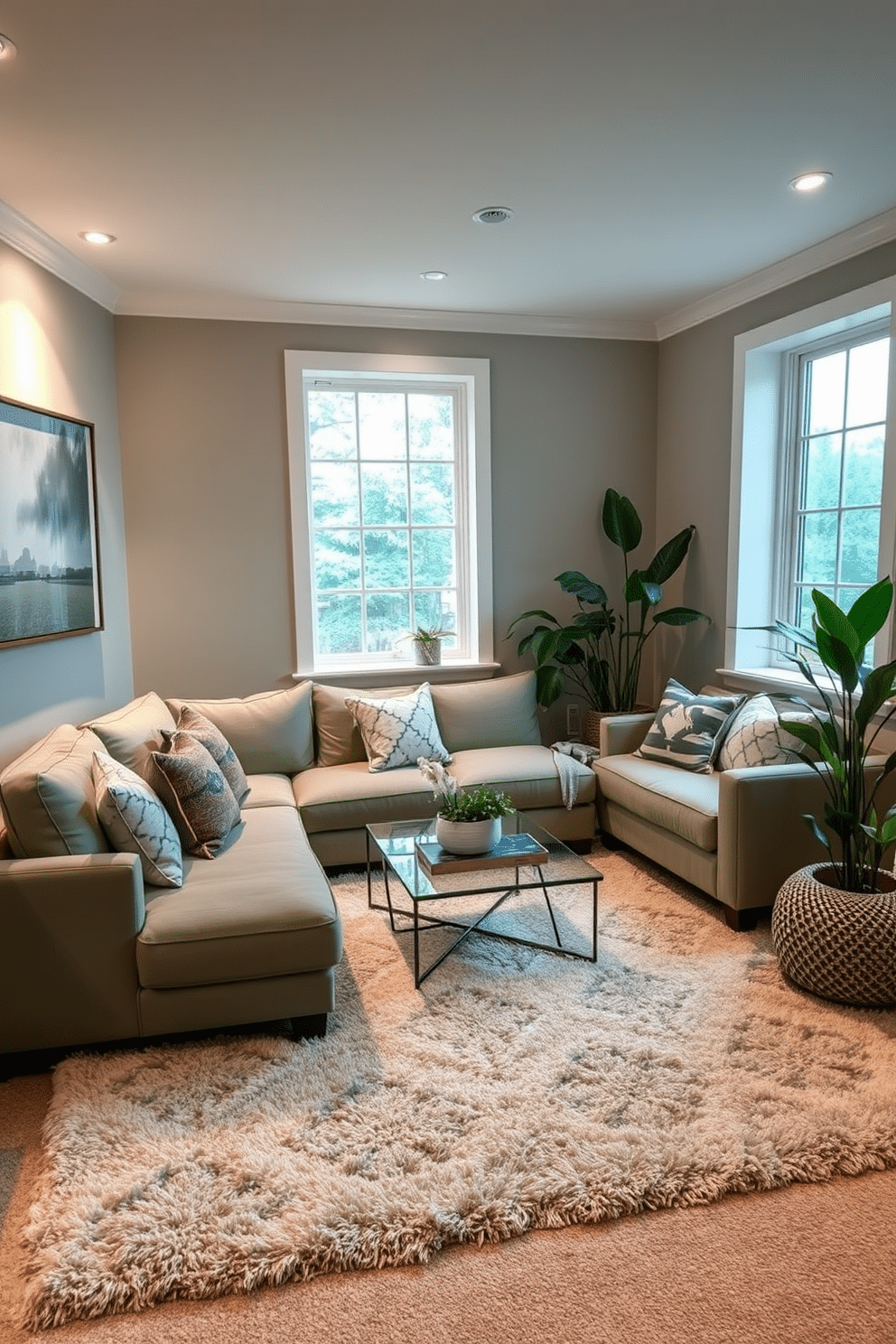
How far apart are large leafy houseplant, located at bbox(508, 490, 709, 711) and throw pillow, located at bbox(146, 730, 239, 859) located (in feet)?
6.50

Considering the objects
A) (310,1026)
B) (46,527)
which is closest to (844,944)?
(310,1026)

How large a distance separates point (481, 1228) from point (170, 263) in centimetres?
366

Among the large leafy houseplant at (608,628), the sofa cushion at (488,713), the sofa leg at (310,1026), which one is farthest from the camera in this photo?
the large leafy houseplant at (608,628)

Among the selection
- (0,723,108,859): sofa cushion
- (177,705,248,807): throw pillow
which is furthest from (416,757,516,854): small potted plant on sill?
(0,723,108,859): sofa cushion

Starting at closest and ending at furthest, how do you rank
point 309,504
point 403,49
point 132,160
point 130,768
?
point 403,49 → point 132,160 → point 130,768 → point 309,504

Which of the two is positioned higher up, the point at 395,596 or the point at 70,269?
the point at 70,269

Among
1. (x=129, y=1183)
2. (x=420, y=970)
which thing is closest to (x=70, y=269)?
(x=420, y=970)

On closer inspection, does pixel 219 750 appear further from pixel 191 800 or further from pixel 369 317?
pixel 369 317

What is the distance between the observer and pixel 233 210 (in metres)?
3.20

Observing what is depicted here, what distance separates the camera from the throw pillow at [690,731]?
3963mm

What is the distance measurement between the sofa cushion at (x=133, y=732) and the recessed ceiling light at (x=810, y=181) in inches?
118

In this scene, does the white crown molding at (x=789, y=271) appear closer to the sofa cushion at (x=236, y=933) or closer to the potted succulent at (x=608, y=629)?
the potted succulent at (x=608, y=629)

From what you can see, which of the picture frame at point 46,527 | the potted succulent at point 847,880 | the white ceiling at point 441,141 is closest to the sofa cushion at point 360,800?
the picture frame at point 46,527

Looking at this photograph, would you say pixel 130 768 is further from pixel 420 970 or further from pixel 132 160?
pixel 132 160
